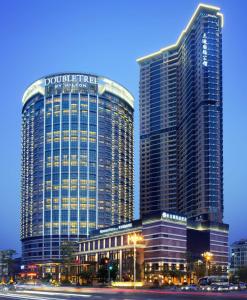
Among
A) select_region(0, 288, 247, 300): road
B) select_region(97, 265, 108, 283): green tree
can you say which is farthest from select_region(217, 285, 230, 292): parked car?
select_region(97, 265, 108, 283): green tree

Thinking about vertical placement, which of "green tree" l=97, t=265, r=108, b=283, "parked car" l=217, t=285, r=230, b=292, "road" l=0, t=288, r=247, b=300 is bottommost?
"green tree" l=97, t=265, r=108, b=283

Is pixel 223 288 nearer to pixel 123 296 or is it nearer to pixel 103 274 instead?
pixel 123 296

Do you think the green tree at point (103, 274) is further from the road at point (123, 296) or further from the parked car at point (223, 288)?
the road at point (123, 296)

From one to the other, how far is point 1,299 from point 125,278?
13905 cm

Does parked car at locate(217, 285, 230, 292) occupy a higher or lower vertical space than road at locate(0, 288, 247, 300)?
lower

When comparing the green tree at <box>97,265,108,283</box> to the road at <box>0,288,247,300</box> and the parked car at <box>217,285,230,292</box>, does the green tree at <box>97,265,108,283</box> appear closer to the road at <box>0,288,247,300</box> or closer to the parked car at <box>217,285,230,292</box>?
the parked car at <box>217,285,230,292</box>

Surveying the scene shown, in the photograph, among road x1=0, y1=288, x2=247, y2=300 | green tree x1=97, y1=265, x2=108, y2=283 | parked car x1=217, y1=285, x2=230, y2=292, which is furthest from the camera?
green tree x1=97, y1=265, x2=108, y2=283

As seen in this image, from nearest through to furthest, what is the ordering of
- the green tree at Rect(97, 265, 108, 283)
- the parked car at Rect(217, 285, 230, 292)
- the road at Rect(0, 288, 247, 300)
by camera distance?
1. the road at Rect(0, 288, 247, 300)
2. the parked car at Rect(217, 285, 230, 292)
3. the green tree at Rect(97, 265, 108, 283)

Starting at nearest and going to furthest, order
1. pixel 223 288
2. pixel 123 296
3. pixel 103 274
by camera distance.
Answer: pixel 123 296, pixel 223 288, pixel 103 274

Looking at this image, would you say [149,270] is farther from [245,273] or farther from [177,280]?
[245,273]

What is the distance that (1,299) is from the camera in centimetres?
6203

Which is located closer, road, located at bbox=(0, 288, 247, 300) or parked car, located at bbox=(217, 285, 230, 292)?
road, located at bbox=(0, 288, 247, 300)

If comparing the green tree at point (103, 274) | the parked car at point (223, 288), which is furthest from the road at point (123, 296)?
the green tree at point (103, 274)

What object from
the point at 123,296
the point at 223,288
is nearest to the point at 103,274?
the point at 223,288
